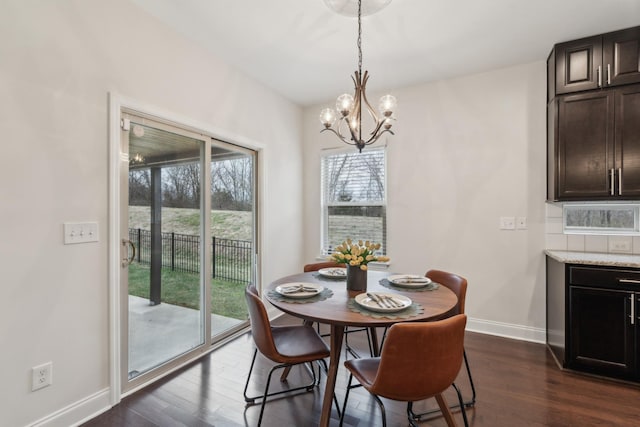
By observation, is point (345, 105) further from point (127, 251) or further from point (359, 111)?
point (127, 251)

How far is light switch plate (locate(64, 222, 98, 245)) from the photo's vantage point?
178 centimetres

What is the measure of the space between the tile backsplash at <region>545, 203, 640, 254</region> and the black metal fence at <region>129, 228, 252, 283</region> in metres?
3.16

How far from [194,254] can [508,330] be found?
325 cm

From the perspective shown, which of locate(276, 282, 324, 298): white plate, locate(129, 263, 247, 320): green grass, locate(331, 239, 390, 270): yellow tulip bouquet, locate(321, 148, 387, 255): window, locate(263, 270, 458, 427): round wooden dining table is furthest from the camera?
locate(321, 148, 387, 255): window

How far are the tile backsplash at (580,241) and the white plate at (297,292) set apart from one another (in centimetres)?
251

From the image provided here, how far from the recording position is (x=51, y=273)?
173cm

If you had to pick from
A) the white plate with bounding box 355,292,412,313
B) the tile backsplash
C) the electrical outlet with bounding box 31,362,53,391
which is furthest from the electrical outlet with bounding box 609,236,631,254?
the electrical outlet with bounding box 31,362,53,391

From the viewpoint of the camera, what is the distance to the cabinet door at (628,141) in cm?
241

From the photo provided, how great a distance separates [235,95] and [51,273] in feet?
7.08

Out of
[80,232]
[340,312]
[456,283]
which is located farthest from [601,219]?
[80,232]

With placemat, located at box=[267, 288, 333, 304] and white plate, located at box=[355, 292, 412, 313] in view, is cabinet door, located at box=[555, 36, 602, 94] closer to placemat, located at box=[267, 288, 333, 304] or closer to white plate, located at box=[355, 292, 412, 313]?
white plate, located at box=[355, 292, 412, 313]

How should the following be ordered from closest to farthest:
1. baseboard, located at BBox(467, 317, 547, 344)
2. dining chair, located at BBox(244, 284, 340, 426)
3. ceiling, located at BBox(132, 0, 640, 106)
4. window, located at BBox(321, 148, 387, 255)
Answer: dining chair, located at BBox(244, 284, 340, 426) → ceiling, located at BBox(132, 0, 640, 106) → baseboard, located at BBox(467, 317, 547, 344) → window, located at BBox(321, 148, 387, 255)

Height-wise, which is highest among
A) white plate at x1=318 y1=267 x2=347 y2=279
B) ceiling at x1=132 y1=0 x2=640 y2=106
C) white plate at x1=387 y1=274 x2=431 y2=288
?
ceiling at x1=132 y1=0 x2=640 y2=106

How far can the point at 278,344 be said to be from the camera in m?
1.94
